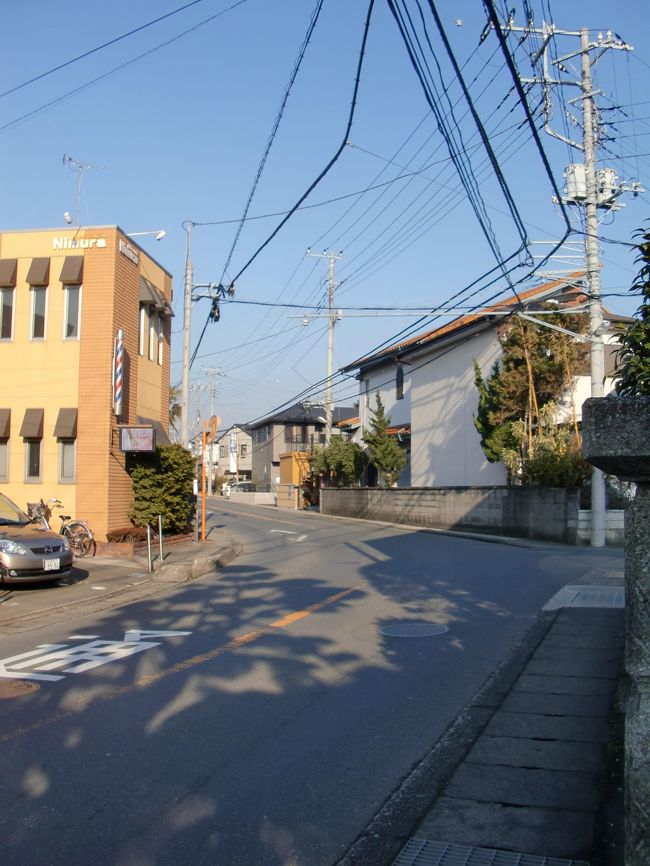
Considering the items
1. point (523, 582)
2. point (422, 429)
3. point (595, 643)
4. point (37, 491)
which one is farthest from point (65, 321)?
point (422, 429)

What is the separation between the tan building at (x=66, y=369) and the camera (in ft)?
62.6

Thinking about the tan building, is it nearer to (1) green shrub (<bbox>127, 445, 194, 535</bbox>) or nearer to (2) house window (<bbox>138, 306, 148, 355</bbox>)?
(1) green shrub (<bbox>127, 445, 194, 535</bbox>)

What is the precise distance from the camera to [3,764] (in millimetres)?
5230

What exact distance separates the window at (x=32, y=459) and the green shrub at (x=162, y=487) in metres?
2.17

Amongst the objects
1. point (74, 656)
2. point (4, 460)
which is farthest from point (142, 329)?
point (74, 656)

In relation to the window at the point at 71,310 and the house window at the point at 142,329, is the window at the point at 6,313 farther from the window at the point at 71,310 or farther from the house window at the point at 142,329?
the house window at the point at 142,329

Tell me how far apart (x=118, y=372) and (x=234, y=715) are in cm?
1399

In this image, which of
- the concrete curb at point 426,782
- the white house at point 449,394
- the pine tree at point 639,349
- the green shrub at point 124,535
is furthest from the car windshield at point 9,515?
the white house at point 449,394

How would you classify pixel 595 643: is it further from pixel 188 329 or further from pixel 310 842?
pixel 188 329

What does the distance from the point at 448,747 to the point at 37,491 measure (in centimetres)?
1605

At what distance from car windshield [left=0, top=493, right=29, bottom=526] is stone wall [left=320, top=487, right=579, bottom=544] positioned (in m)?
14.1

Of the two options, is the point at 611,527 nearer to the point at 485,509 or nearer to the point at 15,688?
the point at 485,509

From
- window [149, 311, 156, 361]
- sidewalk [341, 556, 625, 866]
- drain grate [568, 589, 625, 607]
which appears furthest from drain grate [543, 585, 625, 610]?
window [149, 311, 156, 361]

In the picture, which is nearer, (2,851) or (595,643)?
(2,851)
